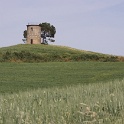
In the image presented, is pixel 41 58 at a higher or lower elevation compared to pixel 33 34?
lower

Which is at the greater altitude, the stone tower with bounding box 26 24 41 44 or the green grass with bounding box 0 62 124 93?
the stone tower with bounding box 26 24 41 44

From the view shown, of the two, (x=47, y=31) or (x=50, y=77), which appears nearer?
(x=50, y=77)

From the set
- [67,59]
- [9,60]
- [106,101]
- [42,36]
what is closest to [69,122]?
[106,101]

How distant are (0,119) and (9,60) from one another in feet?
142

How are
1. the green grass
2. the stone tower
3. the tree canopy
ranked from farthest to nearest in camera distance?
1. the tree canopy
2. the stone tower
3. the green grass

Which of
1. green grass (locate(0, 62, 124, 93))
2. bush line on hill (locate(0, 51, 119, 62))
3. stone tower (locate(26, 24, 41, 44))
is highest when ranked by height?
stone tower (locate(26, 24, 41, 44))

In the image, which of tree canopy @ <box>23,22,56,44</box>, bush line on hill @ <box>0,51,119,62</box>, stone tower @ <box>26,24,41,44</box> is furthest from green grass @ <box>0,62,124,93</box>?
tree canopy @ <box>23,22,56,44</box>

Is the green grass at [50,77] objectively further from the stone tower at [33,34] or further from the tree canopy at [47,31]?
the tree canopy at [47,31]

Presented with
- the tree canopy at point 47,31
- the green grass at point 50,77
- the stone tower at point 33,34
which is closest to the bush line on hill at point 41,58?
the green grass at point 50,77

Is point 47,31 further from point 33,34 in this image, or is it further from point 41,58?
point 41,58

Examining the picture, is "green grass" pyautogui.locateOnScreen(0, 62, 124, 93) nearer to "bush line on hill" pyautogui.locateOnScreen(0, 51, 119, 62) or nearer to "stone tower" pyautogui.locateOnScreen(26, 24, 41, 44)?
"bush line on hill" pyautogui.locateOnScreen(0, 51, 119, 62)

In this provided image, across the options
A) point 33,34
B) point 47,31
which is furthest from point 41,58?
point 47,31

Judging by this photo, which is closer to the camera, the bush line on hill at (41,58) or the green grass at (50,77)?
the green grass at (50,77)

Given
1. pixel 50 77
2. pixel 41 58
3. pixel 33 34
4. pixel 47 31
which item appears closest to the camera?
pixel 50 77
